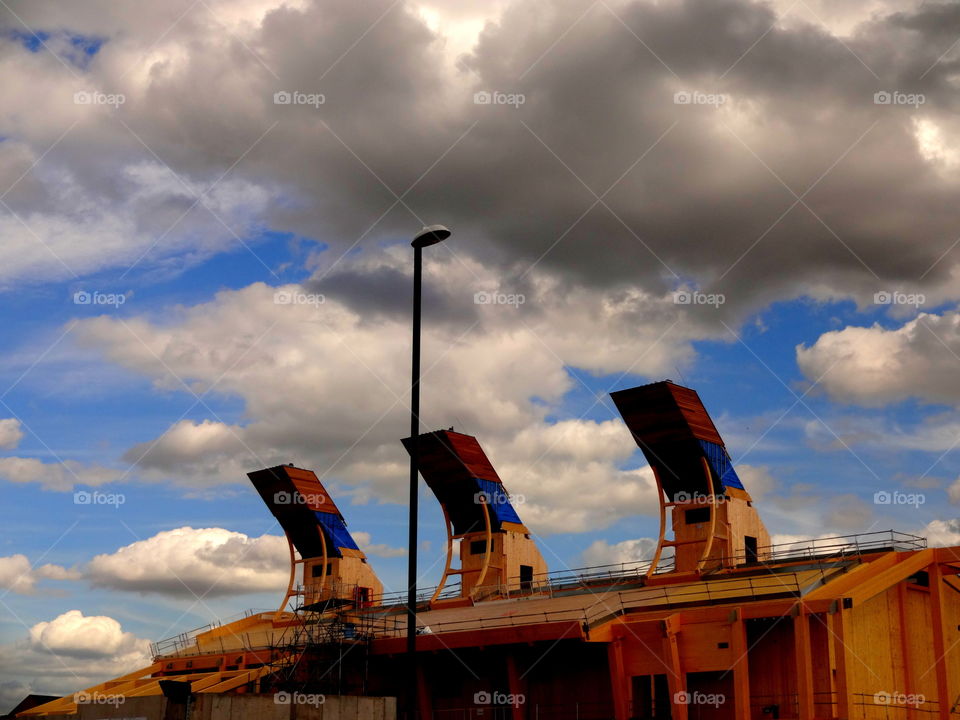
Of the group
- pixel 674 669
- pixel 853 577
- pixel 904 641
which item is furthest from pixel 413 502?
pixel 904 641

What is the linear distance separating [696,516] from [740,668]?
13190mm

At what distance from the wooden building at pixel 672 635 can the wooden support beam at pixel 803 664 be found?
41mm

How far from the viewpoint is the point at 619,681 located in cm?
3638

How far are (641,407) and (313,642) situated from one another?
1619 cm

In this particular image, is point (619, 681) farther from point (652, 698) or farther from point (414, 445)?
point (414, 445)

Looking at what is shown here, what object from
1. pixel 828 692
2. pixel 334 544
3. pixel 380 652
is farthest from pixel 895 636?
pixel 334 544

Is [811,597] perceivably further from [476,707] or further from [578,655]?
[476,707]

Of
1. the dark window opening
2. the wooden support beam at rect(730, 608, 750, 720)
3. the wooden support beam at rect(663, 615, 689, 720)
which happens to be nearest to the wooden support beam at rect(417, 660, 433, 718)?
the dark window opening

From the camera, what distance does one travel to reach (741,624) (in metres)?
34.2

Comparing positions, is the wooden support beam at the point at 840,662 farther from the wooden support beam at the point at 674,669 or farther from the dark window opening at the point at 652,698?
the dark window opening at the point at 652,698

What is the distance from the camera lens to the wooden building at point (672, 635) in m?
34.4

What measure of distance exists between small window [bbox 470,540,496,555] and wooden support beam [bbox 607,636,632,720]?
19622 mm

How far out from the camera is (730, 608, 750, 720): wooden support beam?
33.3 meters

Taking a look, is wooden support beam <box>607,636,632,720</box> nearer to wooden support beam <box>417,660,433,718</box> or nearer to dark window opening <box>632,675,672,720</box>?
dark window opening <box>632,675,672,720</box>
